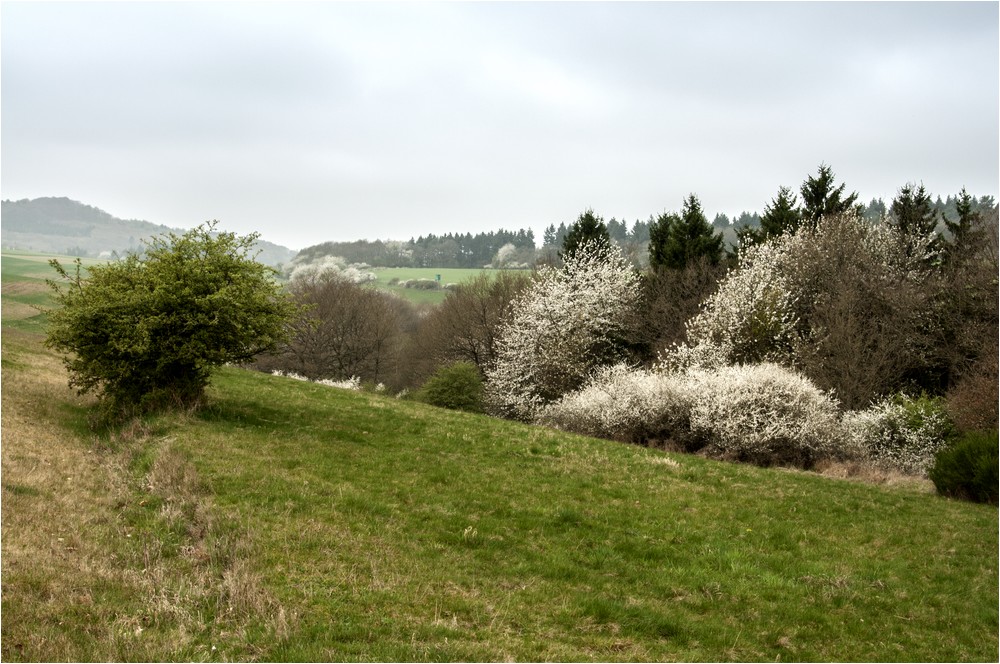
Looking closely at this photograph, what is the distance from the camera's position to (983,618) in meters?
10.0

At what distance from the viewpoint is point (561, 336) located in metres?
42.9

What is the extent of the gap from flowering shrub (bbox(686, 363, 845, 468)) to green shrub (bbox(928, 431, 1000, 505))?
232 inches

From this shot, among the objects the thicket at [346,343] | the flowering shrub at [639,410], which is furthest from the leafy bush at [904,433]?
the thicket at [346,343]

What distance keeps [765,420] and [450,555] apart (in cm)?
1730

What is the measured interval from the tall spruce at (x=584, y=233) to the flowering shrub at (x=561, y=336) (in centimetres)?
352

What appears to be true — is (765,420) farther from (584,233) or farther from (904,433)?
(584,233)

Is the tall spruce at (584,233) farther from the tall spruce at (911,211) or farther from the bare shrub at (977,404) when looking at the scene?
the bare shrub at (977,404)

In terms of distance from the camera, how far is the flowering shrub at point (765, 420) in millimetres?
24469

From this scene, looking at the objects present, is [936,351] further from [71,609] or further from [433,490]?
[71,609]

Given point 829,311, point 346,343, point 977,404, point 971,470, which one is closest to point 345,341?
point 346,343

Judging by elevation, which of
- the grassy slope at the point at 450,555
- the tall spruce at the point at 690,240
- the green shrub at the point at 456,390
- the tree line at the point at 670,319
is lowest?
the green shrub at the point at 456,390

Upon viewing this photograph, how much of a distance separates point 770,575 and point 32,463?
14.7 meters

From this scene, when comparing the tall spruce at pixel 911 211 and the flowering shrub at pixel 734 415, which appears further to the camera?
the tall spruce at pixel 911 211

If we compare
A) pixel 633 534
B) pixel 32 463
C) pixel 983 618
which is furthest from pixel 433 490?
pixel 983 618
